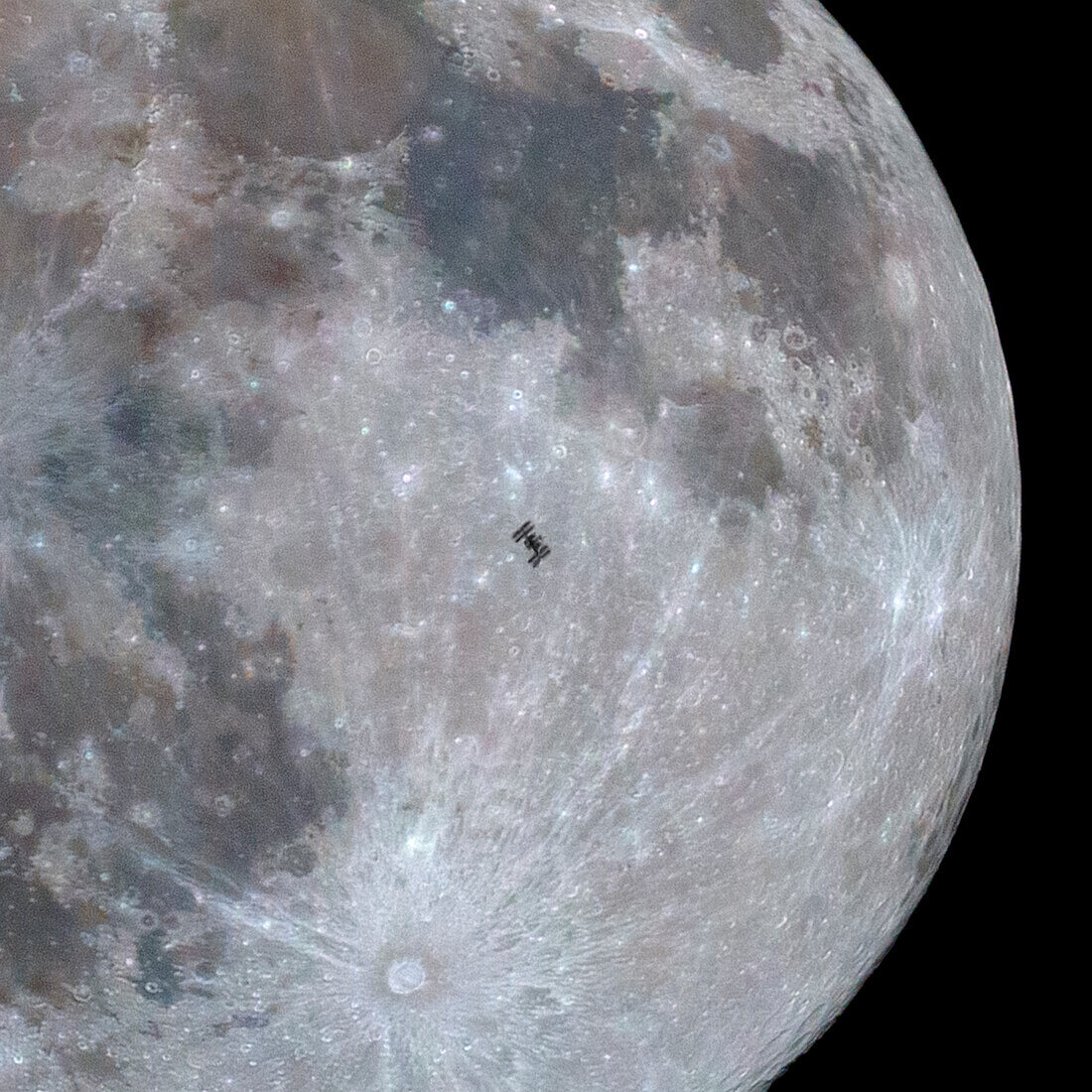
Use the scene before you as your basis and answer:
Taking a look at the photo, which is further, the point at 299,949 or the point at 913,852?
the point at 913,852

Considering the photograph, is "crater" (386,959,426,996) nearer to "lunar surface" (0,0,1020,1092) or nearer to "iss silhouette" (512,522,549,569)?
"lunar surface" (0,0,1020,1092)

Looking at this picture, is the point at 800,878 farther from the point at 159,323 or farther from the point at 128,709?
the point at 159,323

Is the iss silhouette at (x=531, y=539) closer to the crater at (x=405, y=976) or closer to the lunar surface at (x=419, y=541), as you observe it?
the lunar surface at (x=419, y=541)

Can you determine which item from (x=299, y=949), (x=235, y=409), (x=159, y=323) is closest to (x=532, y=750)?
(x=299, y=949)

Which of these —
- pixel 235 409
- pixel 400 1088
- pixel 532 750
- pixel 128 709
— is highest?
pixel 235 409

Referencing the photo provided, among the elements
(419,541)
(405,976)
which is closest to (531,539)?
(419,541)

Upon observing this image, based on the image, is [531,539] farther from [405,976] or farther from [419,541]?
[405,976]

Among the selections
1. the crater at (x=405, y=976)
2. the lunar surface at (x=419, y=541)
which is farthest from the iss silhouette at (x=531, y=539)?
the crater at (x=405, y=976)
